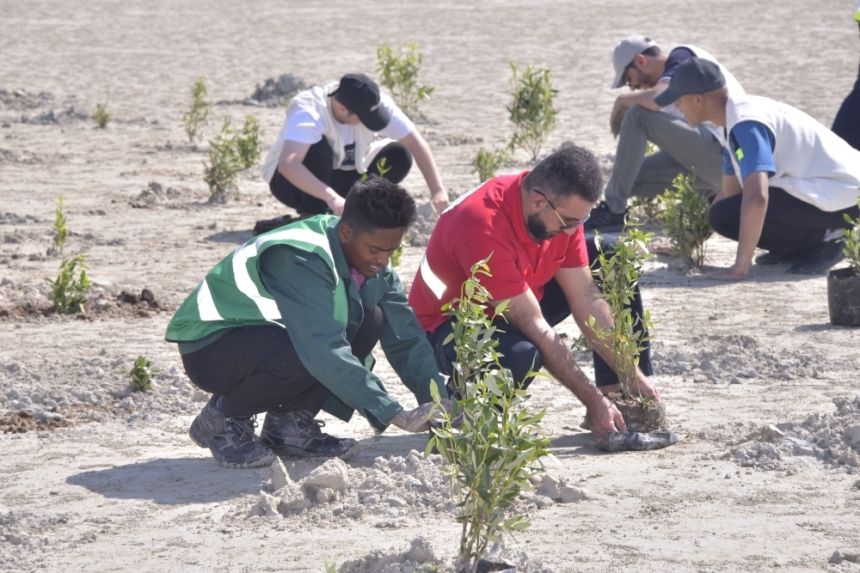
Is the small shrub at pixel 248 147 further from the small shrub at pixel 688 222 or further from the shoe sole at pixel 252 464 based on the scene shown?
the shoe sole at pixel 252 464

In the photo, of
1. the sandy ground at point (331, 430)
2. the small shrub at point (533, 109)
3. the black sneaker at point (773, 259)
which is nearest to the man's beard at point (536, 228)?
the sandy ground at point (331, 430)

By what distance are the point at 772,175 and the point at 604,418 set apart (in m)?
3.37

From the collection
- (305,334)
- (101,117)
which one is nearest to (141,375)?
(305,334)

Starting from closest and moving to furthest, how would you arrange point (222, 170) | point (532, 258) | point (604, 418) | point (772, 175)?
point (604, 418), point (532, 258), point (772, 175), point (222, 170)

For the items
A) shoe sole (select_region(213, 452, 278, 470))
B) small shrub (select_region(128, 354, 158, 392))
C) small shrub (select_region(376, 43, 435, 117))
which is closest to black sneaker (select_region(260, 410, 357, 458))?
shoe sole (select_region(213, 452, 278, 470))

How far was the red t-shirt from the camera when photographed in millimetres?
5656

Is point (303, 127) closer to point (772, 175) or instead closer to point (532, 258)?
point (772, 175)

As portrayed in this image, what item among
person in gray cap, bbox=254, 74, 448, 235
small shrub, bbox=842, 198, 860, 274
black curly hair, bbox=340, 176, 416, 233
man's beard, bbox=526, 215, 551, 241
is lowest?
small shrub, bbox=842, 198, 860, 274

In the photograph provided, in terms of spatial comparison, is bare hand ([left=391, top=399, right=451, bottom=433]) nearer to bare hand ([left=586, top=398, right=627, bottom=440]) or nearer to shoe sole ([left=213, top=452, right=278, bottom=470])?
shoe sole ([left=213, top=452, right=278, bottom=470])

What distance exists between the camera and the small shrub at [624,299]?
568 cm

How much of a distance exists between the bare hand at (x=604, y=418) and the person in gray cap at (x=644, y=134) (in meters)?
4.10

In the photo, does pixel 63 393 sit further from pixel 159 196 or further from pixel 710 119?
pixel 159 196

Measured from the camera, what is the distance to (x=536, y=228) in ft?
18.7

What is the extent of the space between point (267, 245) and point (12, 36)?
1803 centimetres
